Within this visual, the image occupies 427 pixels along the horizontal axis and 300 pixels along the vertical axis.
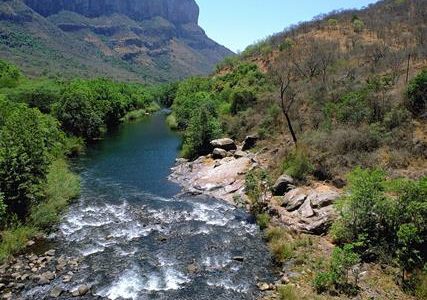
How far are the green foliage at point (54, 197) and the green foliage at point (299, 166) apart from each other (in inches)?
819

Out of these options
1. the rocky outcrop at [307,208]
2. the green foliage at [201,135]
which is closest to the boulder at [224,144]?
the green foliage at [201,135]

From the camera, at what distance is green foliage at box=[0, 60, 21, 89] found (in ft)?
270

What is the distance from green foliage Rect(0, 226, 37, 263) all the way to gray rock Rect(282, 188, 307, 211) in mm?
20228

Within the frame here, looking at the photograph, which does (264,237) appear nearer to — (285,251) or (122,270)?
(285,251)

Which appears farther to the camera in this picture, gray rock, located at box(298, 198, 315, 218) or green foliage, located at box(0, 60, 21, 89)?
green foliage, located at box(0, 60, 21, 89)

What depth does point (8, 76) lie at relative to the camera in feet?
285

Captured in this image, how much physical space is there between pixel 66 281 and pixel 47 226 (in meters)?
8.78

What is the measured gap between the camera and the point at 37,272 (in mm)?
25500

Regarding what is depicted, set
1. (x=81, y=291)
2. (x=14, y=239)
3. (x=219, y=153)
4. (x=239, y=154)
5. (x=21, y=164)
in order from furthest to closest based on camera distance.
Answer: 1. (x=219, y=153)
2. (x=239, y=154)
3. (x=21, y=164)
4. (x=14, y=239)
5. (x=81, y=291)

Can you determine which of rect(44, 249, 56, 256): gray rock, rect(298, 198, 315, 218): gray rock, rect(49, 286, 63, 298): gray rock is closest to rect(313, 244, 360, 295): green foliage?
rect(298, 198, 315, 218): gray rock

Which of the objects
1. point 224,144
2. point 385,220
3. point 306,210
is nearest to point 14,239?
point 306,210

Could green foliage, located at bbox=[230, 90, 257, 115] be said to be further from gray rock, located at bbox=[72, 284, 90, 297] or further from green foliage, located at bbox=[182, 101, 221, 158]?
gray rock, located at bbox=[72, 284, 90, 297]

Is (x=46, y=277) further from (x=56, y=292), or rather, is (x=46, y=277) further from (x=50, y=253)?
(x=50, y=253)

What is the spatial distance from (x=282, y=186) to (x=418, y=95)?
59.5 ft
